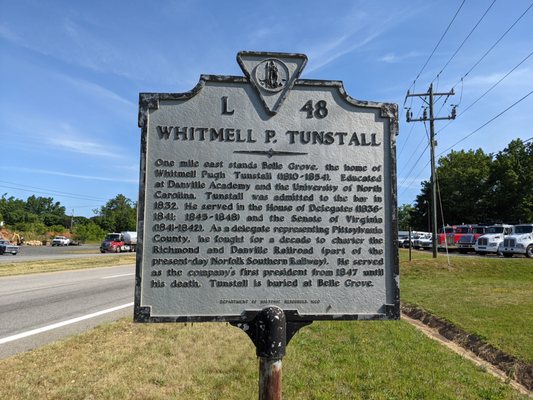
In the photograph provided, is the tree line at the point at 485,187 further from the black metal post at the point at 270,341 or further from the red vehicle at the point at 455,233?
the black metal post at the point at 270,341

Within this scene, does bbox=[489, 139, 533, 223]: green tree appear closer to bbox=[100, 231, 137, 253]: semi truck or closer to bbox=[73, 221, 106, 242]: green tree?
bbox=[100, 231, 137, 253]: semi truck

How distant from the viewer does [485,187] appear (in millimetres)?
65062

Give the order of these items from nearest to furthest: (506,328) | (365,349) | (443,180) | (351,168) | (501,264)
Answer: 1. (351,168)
2. (365,349)
3. (506,328)
4. (501,264)
5. (443,180)

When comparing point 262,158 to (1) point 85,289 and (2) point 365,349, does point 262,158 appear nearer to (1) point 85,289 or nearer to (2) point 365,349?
(2) point 365,349

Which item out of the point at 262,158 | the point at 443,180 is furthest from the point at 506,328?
the point at 443,180

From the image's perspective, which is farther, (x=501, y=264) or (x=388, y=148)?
(x=501, y=264)

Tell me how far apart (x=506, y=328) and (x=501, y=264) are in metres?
13.9

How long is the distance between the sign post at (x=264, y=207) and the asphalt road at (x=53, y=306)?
15.6 feet

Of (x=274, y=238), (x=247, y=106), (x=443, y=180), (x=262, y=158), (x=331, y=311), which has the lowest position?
(x=331, y=311)

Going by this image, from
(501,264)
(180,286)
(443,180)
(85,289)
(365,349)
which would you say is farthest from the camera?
(443,180)

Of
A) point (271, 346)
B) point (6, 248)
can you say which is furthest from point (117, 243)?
point (271, 346)

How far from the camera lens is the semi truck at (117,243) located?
159 feet

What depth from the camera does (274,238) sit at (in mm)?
3355

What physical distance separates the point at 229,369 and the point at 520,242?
90.2ft
